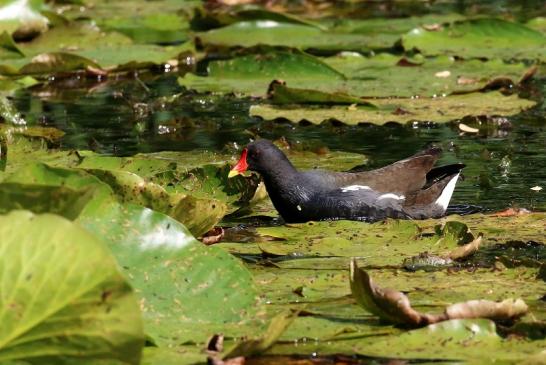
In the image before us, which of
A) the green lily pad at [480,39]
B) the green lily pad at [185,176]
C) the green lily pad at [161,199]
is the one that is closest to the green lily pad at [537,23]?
the green lily pad at [480,39]

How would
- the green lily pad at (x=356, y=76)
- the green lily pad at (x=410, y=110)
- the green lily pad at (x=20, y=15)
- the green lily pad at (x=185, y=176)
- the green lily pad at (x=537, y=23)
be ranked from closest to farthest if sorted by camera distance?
1. the green lily pad at (x=185, y=176)
2. the green lily pad at (x=410, y=110)
3. the green lily pad at (x=356, y=76)
4. the green lily pad at (x=20, y=15)
5. the green lily pad at (x=537, y=23)

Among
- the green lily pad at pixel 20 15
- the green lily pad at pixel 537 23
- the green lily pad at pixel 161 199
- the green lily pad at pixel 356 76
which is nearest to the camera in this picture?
the green lily pad at pixel 161 199

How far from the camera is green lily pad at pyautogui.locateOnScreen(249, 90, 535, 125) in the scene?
6297 millimetres

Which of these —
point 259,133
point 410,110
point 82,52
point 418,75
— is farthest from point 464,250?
point 82,52

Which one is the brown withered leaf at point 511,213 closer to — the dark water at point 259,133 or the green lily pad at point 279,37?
the dark water at point 259,133

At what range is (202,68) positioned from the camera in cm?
831

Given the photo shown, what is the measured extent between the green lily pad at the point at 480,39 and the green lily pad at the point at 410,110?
1.00 meters

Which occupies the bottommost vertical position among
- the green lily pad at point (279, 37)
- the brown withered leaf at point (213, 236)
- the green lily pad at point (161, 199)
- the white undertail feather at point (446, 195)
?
the green lily pad at point (279, 37)

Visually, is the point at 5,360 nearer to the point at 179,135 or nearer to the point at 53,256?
the point at 53,256

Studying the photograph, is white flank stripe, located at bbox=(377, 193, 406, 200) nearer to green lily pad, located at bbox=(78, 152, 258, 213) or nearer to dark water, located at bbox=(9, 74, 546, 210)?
dark water, located at bbox=(9, 74, 546, 210)

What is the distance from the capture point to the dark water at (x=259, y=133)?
5531 mm

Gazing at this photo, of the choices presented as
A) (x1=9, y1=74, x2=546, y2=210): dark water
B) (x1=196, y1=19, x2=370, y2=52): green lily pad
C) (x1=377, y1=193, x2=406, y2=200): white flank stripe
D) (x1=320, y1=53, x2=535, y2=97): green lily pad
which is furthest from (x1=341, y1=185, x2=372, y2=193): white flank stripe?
(x1=196, y1=19, x2=370, y2=52): green lily pad

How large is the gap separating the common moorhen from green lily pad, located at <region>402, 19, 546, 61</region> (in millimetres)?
2340

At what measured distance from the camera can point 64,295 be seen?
99.0 inches
